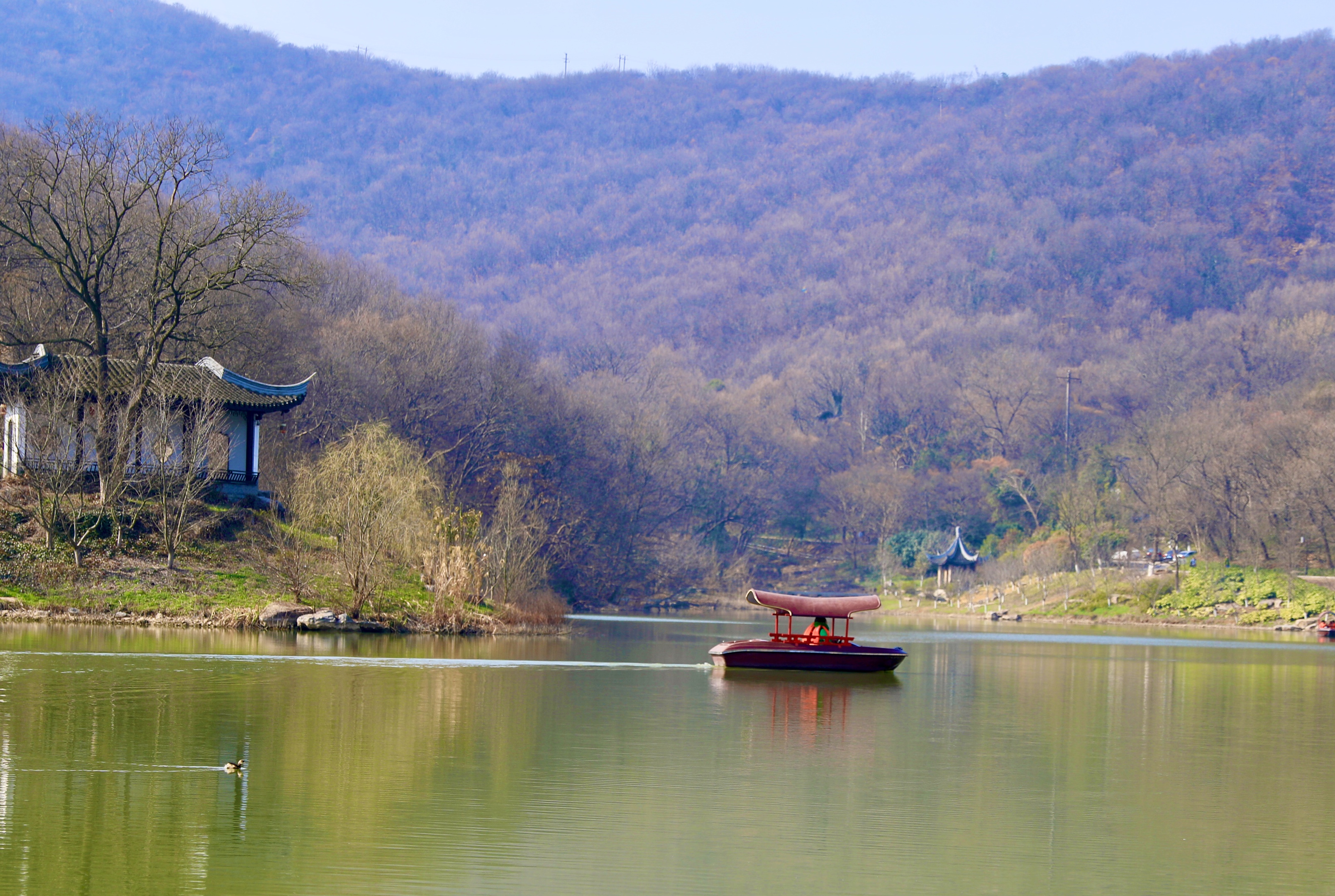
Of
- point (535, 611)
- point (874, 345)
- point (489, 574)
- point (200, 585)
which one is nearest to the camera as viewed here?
point (200, 585)

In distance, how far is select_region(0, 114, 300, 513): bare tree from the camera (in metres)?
44.0

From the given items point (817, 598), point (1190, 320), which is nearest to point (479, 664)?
point (817, 598)

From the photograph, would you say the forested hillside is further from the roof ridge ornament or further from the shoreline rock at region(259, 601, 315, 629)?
the shoreline rock at region(259, 601, 315, 629)

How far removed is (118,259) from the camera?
4962 centimetres

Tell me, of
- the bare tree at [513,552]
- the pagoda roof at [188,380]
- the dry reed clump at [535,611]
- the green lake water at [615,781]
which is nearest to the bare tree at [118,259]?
the pagoda roof at [188,380]

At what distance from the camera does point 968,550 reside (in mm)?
94188

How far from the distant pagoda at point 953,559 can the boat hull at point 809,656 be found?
57.7 metres

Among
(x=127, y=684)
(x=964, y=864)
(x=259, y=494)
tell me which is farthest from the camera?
(x=259, y=494)

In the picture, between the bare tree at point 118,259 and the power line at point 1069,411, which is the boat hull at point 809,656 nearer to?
the bare tree at point 118,259

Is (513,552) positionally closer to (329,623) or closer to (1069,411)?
(329,623)

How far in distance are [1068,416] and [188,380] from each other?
77.3 metres

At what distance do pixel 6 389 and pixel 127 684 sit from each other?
22940 mm

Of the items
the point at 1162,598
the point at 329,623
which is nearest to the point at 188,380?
the point at 329,623

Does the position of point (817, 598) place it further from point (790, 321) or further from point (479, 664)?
point (790, 321)
